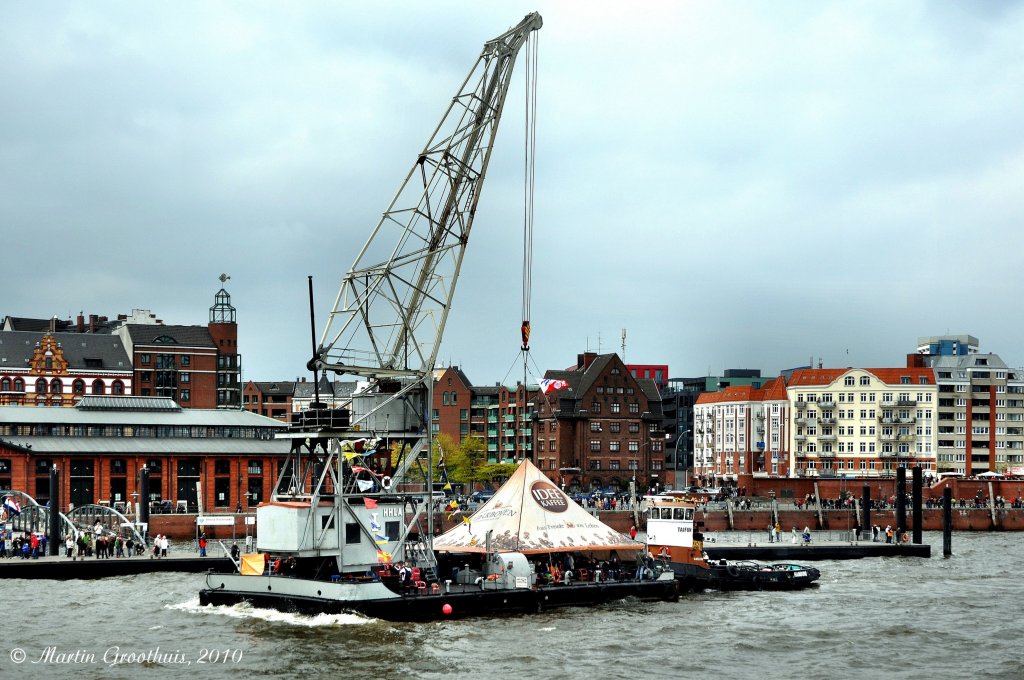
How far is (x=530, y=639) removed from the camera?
5469cm

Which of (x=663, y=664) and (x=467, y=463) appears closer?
(x=663, y=664)

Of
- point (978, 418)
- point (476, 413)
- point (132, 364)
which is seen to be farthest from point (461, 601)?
point (978, 418)

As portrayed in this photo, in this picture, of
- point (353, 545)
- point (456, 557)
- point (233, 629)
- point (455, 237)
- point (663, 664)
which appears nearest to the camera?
point (663, 664)

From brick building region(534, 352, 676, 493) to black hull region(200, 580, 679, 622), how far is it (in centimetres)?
9544

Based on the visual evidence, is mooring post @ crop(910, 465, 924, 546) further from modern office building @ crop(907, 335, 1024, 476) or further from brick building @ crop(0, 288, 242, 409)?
brick building @ crop(0, 288, 242, 409)

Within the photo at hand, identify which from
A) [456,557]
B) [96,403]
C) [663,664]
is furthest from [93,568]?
[96,403]

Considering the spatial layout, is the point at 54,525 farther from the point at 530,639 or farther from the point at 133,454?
the point at 530,639

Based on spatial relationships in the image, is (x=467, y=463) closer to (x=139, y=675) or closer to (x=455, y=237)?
(x=455, y=237)

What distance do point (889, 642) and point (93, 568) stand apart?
4372 centimetres

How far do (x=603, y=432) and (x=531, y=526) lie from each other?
96.5 meters

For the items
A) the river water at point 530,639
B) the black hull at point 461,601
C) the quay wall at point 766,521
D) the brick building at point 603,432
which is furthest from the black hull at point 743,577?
the brick building at point 603,432

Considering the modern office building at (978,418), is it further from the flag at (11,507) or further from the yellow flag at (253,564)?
the yellow flag at (253,564)

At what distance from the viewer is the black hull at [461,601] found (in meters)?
56.2

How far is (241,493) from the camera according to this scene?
395 feet
